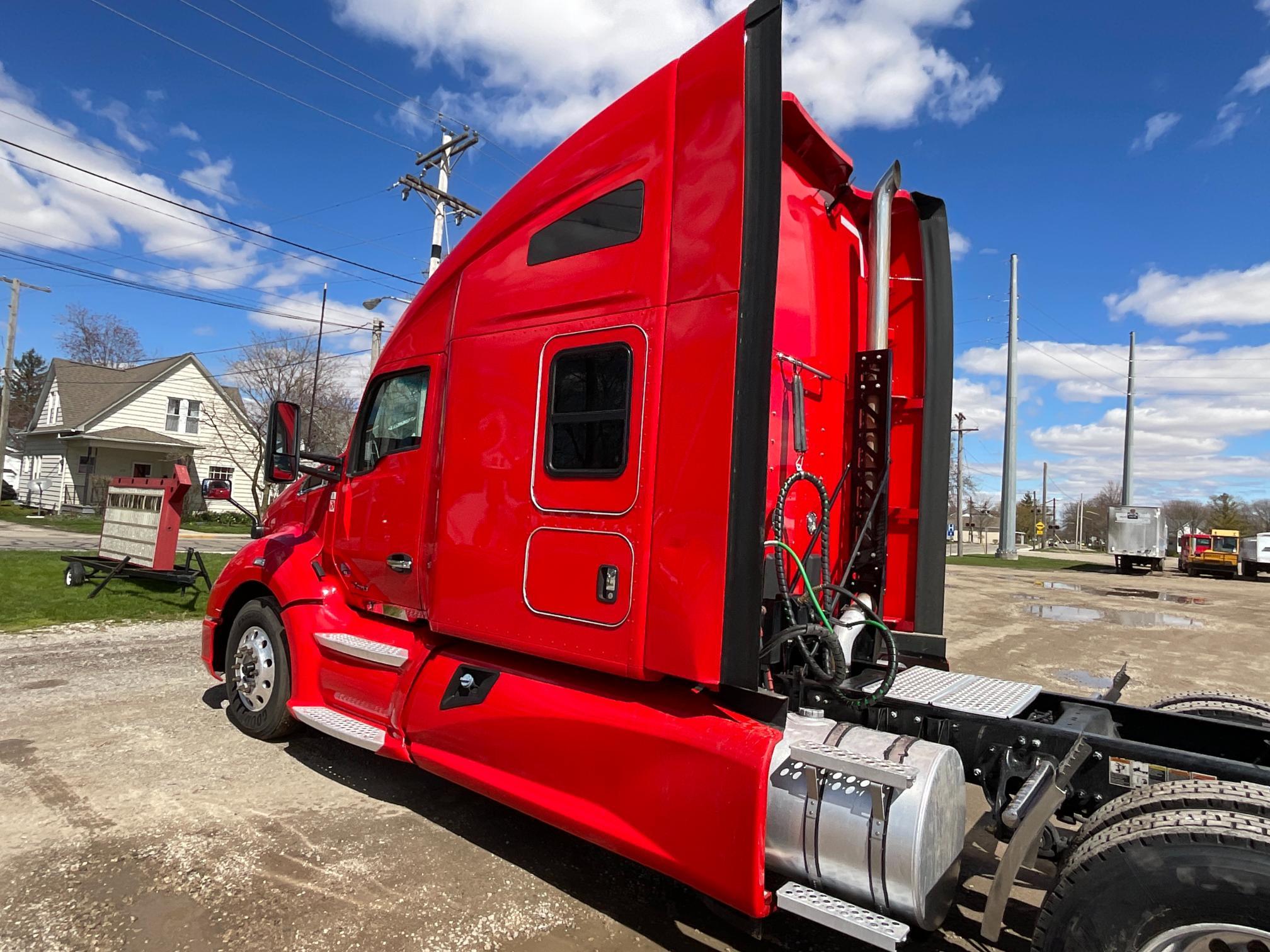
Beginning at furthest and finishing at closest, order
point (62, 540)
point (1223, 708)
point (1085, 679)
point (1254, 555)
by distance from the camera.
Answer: point (1254, 555)
point (62, 540)
point (1085, 679)
point (1223, 708)

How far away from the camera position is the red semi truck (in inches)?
102

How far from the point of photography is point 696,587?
2.87 metres

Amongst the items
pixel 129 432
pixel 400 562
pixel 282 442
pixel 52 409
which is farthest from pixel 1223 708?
pixel 52 409

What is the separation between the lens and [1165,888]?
7.13 feet

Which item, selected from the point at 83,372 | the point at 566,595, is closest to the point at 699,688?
the point at 566,595

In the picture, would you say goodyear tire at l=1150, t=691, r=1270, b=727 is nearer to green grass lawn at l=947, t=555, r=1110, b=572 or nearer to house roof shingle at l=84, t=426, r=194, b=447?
green grass lawn at l=947, t=555, r=1110, b=572

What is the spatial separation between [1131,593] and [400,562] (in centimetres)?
2489

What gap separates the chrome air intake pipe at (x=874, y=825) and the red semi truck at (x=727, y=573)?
0.04 feet

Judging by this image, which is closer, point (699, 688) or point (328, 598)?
point (699, 688)

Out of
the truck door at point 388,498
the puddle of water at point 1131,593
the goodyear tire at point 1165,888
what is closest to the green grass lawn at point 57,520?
the truck door at point 388,498

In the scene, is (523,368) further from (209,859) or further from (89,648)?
(89,648)

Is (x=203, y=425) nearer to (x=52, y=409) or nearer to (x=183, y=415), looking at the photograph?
(x=183, y=415)

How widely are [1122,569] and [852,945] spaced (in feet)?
130

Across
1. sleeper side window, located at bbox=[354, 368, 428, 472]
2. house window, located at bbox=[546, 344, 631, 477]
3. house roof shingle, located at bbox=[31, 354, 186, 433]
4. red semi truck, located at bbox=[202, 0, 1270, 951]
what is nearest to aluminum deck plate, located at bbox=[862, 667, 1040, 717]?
red semi truck, located at bbox=[202, 0, 1270, 951]
